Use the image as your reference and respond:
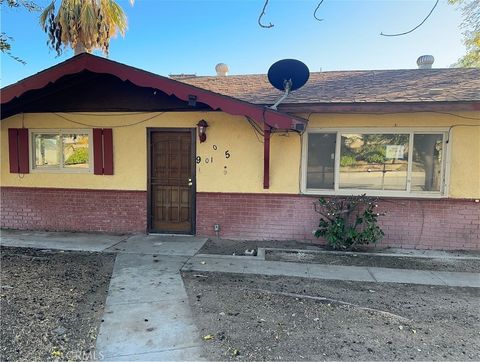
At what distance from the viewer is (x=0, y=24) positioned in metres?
5.08

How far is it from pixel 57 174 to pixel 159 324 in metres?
5.67

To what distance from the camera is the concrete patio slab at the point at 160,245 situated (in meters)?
6.22

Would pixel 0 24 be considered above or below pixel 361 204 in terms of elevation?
above

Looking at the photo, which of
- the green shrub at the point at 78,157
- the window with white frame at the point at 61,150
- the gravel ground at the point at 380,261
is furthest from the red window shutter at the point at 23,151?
the gravel ground at the point at 380,261

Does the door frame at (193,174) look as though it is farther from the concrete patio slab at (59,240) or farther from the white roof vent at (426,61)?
the white roof vent at (426,61)

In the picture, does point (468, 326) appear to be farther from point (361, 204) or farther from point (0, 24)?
point (0, 24)

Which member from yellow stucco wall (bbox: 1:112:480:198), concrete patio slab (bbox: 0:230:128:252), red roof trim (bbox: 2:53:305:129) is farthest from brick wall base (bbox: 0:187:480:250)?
red roof trim (bbox: 2:53:305:129)

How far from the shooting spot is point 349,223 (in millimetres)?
6742

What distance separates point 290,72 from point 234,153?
1982mm

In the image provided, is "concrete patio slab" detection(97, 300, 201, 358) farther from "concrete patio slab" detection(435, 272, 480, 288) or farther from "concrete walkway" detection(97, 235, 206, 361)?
"concrete patio slab" detection(435, 272, 480, 288)

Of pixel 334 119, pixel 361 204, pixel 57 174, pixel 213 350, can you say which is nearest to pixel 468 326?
pixel 213 350

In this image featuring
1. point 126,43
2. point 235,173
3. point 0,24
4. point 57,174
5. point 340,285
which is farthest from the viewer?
point 126,43

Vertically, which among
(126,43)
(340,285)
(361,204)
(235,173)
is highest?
(126,43)

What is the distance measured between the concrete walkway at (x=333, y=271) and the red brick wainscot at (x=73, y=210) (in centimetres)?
244
